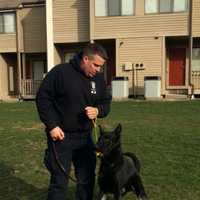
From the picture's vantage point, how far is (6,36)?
31.1 m

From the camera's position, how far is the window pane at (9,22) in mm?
30781

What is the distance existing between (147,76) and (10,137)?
14.9 meters

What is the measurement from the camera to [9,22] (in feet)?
101

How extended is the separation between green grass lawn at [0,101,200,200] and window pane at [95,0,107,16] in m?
12.0

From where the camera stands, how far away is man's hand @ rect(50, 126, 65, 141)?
15.1 feet

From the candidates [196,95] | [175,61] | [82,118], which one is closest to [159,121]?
[82,118]

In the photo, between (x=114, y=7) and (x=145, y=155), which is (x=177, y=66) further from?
(x=145, y=155)

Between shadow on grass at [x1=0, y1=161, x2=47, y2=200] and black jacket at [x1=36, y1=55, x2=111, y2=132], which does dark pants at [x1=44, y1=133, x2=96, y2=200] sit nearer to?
black jacket at [x1=36, y1=55, x2=111, y2=132]

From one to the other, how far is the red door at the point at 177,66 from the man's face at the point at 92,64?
74.4 ft

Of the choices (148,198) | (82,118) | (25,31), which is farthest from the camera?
(25,31)

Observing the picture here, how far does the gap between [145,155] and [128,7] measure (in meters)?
18.3

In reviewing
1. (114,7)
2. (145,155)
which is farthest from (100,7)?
(145,155)

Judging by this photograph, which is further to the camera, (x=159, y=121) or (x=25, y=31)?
(x=25, y=31)

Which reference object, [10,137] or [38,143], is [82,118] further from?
[10,137]
